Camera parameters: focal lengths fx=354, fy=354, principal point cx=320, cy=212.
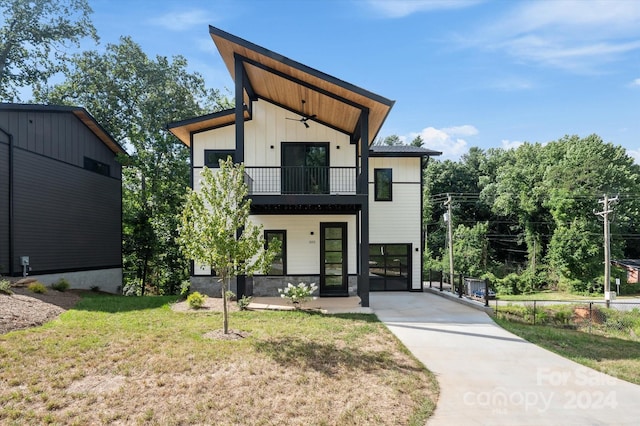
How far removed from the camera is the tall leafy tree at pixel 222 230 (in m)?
6.84

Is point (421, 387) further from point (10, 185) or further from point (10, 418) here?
point (10, 185)

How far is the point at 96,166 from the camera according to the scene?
1555cm

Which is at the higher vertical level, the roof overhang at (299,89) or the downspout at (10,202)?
the roof overhang at (299,89)

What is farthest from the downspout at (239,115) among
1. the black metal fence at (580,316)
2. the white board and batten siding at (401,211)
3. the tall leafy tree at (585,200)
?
the tall leafy tree at (585,200)

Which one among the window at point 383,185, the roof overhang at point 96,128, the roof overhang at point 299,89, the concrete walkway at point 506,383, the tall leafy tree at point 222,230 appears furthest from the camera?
the window at point 383,185

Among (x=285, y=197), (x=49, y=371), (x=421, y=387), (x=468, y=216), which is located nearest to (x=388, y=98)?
(x=285, y=197)

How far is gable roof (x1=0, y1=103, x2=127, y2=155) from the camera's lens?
39.2 feet

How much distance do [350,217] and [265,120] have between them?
460cm

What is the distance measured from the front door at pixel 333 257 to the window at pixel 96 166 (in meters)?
10.5

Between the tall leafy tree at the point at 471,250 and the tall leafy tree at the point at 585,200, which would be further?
the tall leafy tree at the point at 471,250

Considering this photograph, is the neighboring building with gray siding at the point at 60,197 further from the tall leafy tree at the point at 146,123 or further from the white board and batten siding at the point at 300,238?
the white board and batten siding at the point at 300,238

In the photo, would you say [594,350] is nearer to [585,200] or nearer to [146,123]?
[146,123]

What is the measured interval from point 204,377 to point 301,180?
8143 mm

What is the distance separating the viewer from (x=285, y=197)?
33.8 ft
